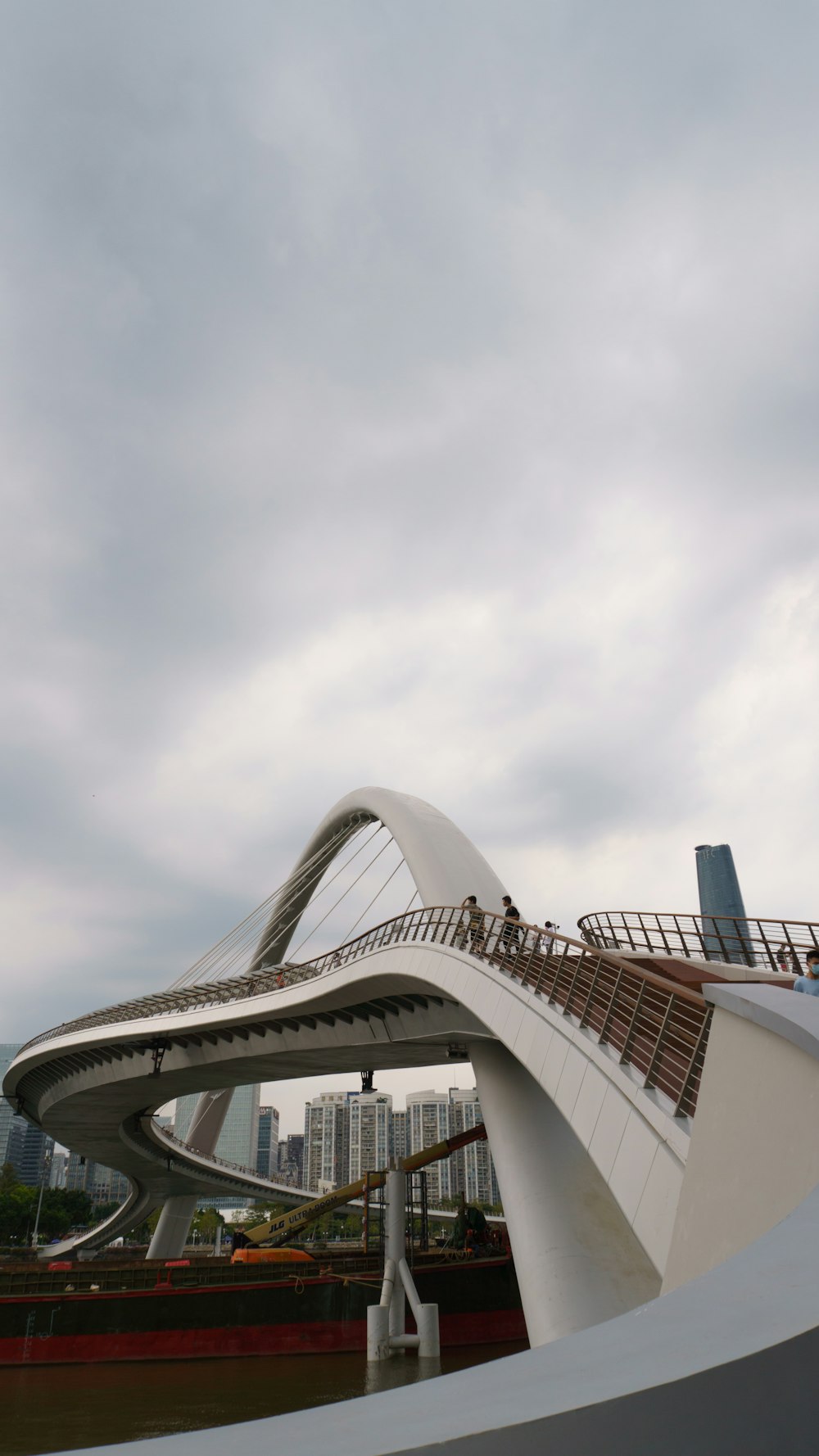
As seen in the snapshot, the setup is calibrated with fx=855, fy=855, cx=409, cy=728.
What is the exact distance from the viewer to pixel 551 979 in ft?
43.4

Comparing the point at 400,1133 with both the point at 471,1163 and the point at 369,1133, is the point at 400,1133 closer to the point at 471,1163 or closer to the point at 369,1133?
the point at 369,1133

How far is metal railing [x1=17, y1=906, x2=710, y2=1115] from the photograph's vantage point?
26.4 feet

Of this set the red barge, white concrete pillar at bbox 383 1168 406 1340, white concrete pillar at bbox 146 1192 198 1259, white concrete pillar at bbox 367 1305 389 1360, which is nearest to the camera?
white concrete pillar at bbox 367 1305 389 1360

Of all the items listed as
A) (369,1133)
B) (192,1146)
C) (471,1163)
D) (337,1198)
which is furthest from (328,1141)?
(337,1198)

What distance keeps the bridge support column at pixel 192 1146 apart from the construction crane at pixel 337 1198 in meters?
13.0

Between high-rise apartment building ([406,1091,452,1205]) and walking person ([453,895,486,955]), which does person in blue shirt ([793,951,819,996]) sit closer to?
walking person ([453,895,486,955])

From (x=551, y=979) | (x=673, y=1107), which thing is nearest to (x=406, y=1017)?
(x=551, y=979)

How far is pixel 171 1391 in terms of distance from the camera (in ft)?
69.9

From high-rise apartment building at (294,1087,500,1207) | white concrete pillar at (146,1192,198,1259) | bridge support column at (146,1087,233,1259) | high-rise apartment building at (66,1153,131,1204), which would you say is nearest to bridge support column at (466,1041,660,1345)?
bridge support column at (146,1087,233,1259)

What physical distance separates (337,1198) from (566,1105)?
27.9 m

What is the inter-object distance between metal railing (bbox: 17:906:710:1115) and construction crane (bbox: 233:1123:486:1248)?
9583 millimetres

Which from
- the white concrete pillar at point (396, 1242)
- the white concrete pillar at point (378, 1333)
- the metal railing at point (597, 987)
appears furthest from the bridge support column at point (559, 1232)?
the white concrete pillar at point (378, 1333)

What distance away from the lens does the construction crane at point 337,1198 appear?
1219 inches

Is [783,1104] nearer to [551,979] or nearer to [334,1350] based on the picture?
[551,979]
